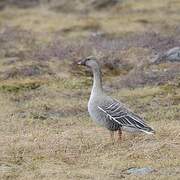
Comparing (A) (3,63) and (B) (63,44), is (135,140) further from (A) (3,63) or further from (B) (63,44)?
(B) (63,44)

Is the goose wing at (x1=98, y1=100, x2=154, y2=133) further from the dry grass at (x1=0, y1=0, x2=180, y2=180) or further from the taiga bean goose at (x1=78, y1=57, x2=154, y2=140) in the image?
the dry grass at (x1=0, y1=0, x2=180, y2=180)

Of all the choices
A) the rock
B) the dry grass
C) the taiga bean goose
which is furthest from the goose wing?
the rock

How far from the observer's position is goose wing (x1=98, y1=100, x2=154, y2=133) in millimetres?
14812

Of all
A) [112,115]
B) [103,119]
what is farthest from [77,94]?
[112,115]

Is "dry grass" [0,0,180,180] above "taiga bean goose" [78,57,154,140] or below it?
below

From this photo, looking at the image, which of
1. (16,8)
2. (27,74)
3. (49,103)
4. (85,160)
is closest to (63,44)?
(27,74)

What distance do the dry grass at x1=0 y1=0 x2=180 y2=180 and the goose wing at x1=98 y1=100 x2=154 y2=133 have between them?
1.40 ft

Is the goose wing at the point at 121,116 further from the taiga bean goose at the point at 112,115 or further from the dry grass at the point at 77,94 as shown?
the dry grass at the point at 77,94

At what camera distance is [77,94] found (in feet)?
77.4

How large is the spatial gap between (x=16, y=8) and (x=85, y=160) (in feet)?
131

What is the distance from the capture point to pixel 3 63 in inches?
1137

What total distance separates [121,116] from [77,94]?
852 centimetres

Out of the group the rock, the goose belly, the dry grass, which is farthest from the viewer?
the goose belly

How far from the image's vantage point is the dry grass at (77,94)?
13.7 m
